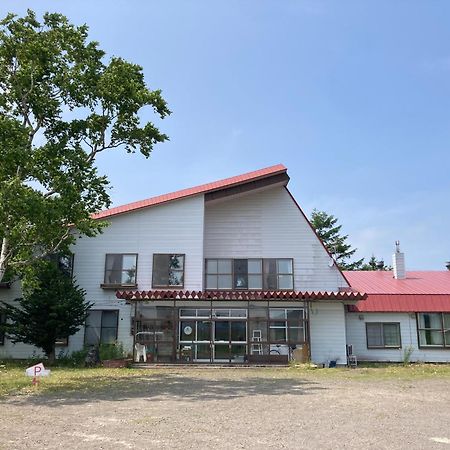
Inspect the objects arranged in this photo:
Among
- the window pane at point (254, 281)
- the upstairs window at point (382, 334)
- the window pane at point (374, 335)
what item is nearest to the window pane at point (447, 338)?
the upstairs window at point (382, 334)

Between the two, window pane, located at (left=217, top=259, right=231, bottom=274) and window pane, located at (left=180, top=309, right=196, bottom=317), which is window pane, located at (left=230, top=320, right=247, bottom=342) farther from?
window pane, located at (left=217, top=259, right=231, bottom=274)

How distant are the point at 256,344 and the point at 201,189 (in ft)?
25.0

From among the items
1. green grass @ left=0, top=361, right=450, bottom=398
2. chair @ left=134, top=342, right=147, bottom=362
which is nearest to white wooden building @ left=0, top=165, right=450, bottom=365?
chair @ left=134, top=342, right=147, bottom=362

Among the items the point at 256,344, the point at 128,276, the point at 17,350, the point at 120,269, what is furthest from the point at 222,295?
the point at 17,350

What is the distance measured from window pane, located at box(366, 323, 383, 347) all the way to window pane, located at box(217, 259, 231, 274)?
24.0 feet

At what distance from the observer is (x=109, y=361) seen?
19.8 m

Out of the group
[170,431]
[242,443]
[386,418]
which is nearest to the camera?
[242,443]

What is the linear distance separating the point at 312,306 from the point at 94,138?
12080 mm

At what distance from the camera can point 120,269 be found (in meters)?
23.3

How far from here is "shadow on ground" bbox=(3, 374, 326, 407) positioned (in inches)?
447

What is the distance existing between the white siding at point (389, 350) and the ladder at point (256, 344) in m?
5.11

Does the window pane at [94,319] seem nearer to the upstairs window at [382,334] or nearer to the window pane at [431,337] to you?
the upstairs window at [382,334]

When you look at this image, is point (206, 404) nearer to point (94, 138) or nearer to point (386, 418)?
point (386, 418)

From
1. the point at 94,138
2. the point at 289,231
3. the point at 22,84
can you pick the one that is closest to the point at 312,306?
the point at 289,231
